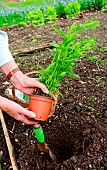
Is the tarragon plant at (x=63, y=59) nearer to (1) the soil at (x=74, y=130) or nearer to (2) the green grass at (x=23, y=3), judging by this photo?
(1) the soil at (x=74, y=130)

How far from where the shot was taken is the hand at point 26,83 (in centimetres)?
236

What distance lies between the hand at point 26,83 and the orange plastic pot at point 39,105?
0.35 feet

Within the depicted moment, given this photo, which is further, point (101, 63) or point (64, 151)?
point (101, 63)

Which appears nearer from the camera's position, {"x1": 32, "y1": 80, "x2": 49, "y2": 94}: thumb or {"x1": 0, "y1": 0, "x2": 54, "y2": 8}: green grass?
{"x1": 32, "y1": 80, "x2": 49, "y2": 94}: thumb

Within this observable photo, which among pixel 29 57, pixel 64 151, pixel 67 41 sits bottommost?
pixel 64 151

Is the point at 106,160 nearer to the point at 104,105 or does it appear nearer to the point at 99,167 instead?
the point at 99,167

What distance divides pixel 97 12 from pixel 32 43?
86.4 inches

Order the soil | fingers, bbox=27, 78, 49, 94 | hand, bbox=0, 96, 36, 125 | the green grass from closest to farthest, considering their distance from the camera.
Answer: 1. hand, bbox=0, 96, 36, 125
2. fingers, bbox=27, 78, 49, 94
3. the soil
4. the green grass

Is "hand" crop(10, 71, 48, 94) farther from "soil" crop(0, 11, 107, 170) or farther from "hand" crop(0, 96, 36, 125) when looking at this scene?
"soil" crop(0, 11, 107, 170)

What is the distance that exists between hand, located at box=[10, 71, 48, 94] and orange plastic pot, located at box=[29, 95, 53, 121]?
0.11 metres

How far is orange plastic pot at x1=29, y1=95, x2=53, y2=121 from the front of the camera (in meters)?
2.24

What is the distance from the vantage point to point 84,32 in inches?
198

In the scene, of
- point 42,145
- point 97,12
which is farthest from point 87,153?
point 97,12

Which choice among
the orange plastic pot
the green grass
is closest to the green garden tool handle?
the orange plastic pot
